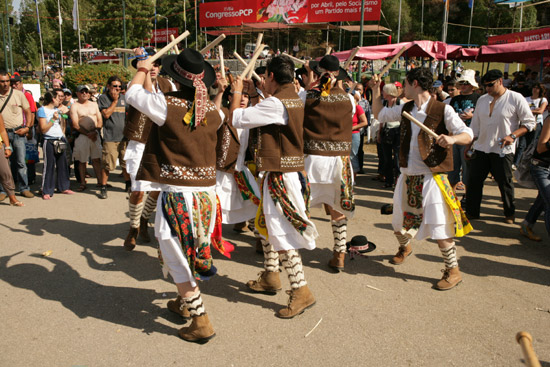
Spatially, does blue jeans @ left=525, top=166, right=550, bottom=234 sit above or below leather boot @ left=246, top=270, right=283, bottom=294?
above

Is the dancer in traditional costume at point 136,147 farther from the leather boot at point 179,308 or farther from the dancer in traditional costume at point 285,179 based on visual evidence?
the dancer in traditional costume at point 285,179

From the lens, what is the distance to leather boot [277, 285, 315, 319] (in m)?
3.85

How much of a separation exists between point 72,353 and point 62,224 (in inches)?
136

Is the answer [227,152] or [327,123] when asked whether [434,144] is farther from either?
[227,152]

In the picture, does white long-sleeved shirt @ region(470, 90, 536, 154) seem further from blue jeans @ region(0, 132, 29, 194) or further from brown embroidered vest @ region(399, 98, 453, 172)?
blue jeans @ region(0, 132, 29, 194)

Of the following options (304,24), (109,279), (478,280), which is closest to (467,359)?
(478,280)

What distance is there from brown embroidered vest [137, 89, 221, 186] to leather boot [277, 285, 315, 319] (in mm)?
1215

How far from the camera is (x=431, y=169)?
14.5 ft

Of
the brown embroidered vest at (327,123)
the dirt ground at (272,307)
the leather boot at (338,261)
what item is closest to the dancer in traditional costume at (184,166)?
the dirt ground at (272,307)

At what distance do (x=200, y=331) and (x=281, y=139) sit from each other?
161 cm

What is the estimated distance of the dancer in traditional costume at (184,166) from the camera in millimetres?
3244

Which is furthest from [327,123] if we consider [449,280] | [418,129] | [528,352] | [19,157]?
[19,157]

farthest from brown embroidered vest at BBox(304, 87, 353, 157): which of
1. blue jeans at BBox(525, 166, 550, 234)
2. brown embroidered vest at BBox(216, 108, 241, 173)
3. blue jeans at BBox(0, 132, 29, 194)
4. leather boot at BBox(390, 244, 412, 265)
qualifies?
blue jeans at BBox(0, 132, 29, 194)

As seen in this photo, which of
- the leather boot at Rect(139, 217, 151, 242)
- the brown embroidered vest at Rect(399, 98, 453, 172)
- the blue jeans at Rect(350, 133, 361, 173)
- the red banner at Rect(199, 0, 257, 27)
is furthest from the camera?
the red banner at Rect(199, 0, 257, 27)
